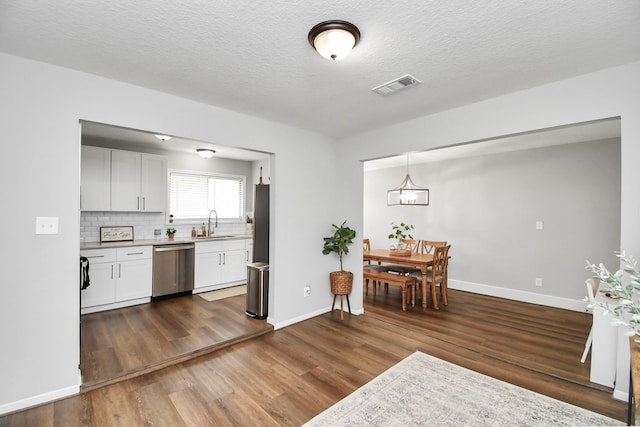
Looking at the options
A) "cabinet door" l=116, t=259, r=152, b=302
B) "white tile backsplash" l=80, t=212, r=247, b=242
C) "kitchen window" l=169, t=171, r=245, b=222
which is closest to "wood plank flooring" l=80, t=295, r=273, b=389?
"cabinet door" l=116, t=259, r=152, b=302

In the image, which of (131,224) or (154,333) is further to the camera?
(131,224)

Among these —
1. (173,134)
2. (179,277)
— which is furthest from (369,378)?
(179,277)

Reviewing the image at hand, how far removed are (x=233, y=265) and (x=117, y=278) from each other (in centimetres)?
184

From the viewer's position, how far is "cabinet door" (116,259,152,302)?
4.30 m

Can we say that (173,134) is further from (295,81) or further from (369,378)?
(369,378)

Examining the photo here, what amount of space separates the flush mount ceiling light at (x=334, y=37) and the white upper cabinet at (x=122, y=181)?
13.5ft

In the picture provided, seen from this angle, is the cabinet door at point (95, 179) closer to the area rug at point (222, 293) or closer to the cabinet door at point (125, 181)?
the cabinet door at point (125, 181)

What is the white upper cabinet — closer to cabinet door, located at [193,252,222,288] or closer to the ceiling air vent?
cabinet door, located at [193,252,222,288]

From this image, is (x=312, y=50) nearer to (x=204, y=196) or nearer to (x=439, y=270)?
(x=439, y=270)

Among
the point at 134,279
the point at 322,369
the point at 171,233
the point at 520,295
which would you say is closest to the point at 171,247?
the point at 171,233

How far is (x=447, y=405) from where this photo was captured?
2211 mm

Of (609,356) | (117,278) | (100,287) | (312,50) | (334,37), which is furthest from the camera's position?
(117,278)

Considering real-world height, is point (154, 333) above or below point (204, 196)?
below

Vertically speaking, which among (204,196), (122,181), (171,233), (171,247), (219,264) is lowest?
(219,264)
